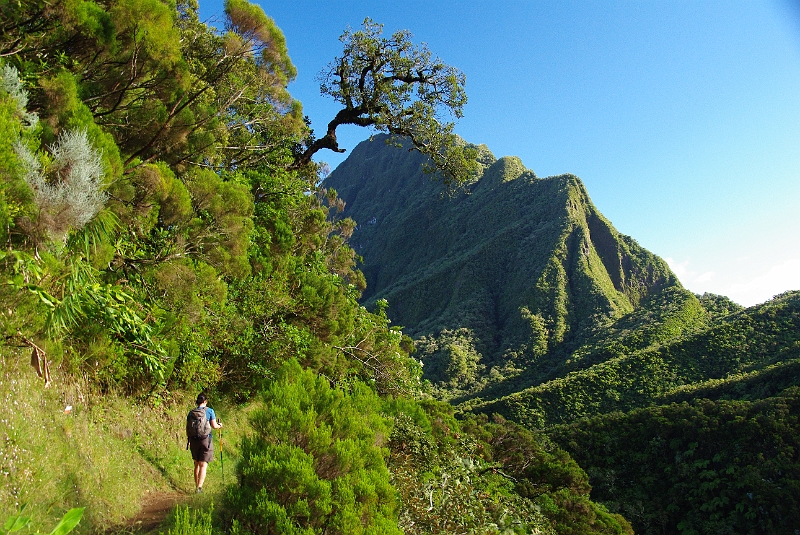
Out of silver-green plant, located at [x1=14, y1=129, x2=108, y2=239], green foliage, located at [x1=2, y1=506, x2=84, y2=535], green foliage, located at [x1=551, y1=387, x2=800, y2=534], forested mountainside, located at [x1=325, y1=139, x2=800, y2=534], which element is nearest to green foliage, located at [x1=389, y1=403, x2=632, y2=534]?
green foliage, located at [x1=2, y1=506, x2=84, y2=535]

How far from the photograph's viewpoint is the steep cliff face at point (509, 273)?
78.6 m

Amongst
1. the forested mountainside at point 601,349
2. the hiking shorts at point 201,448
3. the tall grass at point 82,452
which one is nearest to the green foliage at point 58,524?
the tall grass at point 82,452

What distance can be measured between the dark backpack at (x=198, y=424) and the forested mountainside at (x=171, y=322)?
0.46 metres

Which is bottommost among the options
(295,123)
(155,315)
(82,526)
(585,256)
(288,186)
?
(82,526)

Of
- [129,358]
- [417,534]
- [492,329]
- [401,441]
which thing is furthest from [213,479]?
[492,329]

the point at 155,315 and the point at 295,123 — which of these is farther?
the point at 295,123

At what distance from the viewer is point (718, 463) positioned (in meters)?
29.0

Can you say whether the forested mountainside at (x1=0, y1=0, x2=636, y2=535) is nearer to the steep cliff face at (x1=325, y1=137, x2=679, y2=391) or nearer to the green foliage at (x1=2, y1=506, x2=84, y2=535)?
the green foliage at (x1=2, y1=506, x2=84, y2=535)

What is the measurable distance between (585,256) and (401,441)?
303 ft

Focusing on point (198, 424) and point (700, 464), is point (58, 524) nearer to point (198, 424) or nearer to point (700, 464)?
point (198, 424)

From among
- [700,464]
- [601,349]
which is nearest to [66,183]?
[700,464]

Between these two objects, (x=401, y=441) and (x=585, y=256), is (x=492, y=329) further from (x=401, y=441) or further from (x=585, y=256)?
(x=401, y=441)

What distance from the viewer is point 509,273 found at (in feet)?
316

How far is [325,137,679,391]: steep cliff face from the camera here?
258 ft
